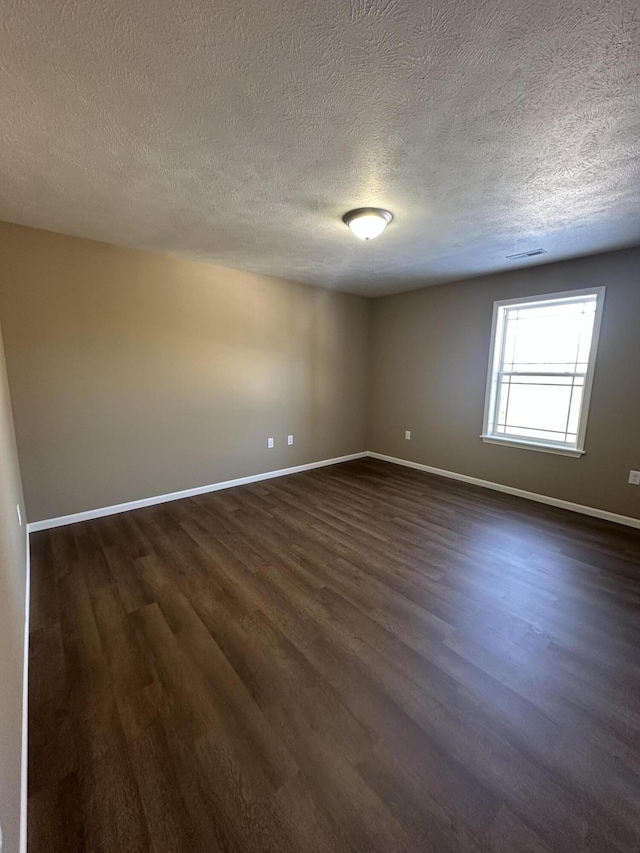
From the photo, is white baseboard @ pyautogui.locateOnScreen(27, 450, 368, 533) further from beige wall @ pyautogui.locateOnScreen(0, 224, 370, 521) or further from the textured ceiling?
the textured ceiling

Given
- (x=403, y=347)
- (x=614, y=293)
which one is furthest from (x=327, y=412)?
(x=614, y=293)

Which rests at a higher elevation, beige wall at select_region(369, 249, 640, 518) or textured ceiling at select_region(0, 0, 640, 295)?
textured ceiling at select_region(0, 0, 640, 295)

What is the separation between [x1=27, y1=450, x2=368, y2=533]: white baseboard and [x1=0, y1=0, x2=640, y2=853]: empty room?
32mm

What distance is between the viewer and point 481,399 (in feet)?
13.5

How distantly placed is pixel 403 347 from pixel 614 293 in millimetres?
2314

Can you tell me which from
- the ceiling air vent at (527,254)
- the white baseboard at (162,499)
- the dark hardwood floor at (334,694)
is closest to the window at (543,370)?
the ceiling air vent at (527,254)

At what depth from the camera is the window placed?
3.34 metres

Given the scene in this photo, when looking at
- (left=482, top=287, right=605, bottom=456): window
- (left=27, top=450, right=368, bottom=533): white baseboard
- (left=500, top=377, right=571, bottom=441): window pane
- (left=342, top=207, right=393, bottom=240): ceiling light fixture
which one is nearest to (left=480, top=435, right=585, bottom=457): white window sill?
(left=482, top=287, right=605, bottom=456): window

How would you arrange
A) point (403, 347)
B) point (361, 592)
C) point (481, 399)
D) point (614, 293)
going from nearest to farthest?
point (361, 592) < point (614, 293) < point (481, 399) < point (403, 347)

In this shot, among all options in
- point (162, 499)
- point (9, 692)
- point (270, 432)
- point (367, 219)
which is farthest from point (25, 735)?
point (270, 432)

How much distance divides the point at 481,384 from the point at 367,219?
2.59 meters

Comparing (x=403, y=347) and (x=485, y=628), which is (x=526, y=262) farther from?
(x=485, y=628)

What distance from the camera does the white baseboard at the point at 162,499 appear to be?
2.99 meters

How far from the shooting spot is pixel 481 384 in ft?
13.4
